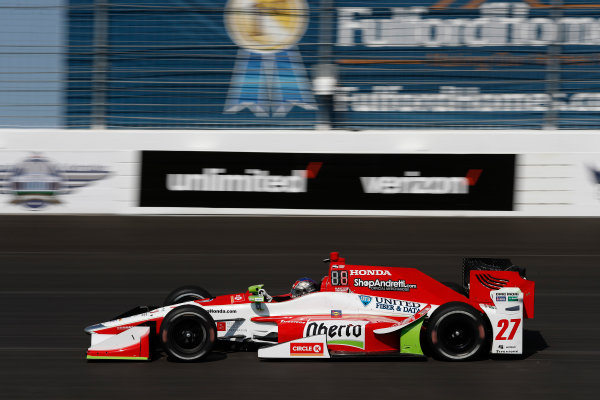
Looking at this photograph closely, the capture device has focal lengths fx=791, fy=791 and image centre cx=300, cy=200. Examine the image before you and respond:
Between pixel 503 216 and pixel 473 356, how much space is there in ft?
14.0

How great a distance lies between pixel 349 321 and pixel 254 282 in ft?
9.95

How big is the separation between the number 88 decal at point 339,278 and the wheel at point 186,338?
92 cm

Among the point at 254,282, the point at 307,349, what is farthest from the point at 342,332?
the point at 254,282

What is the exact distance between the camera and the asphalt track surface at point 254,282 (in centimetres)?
480

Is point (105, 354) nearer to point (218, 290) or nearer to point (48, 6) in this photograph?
point (218, 290)

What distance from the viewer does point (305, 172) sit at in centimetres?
943

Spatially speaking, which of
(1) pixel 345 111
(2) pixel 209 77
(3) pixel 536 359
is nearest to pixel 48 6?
(2) pixel 209 77

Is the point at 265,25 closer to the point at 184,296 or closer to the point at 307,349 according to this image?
the point at 184,296

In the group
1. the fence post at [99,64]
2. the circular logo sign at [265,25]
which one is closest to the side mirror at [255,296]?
the circular logo sign at [265,25]

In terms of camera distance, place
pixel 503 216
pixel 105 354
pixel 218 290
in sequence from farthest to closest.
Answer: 1. pixel 503 216
2. pixel 218 290
3. pixel 105 354

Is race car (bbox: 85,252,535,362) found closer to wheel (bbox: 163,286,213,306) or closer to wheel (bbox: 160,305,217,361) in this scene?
wheel (bbox: 160,305,217,361)

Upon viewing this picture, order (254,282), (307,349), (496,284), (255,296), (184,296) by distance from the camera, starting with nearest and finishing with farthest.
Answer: (307,349)
(255,296)
(496,284)
(184,296)
(254,282)

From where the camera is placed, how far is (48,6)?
9.59 metres

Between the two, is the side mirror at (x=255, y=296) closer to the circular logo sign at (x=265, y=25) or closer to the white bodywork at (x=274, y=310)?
the white bodywork at (x=274, y=310)
